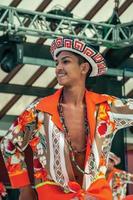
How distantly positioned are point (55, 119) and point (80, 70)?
203 millimetres

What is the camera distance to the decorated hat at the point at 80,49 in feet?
7.68

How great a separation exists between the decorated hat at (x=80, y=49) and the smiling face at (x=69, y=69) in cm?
2

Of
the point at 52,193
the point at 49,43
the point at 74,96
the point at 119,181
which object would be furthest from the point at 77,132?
the point at 49,43

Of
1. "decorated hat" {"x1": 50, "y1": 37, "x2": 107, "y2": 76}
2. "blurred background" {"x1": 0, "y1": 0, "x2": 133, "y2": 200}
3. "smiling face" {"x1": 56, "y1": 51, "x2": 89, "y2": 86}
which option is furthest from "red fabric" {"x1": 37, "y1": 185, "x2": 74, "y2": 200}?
"blurred background" {"x1": 0, "y1": 0, "x2": 133, "y2": 200}

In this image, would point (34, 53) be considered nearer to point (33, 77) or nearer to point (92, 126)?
point (33, 77)

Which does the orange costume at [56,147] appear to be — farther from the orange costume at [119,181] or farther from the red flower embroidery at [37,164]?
the orange costume at [119,181]

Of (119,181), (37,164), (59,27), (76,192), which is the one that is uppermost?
(59,27)

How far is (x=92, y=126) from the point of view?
7.58ft

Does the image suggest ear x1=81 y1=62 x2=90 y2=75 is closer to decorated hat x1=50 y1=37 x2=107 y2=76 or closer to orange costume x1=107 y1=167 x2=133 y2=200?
decorated hat x1=50 y1=37 x2=107 y2=76

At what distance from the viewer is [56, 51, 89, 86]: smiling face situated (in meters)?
2.30

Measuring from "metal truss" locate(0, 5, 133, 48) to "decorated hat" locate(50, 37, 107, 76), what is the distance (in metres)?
3.92

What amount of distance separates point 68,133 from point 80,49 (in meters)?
0.30

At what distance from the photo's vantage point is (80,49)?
2.35 metres

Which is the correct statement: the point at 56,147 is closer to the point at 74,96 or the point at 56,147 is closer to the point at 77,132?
the point at 77,132
